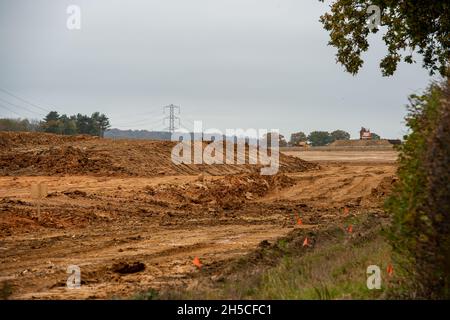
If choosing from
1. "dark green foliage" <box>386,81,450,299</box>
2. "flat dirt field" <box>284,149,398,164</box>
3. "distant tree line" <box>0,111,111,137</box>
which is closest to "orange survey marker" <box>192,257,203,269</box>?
"dark green foliage" <box>386,81,450,299</box>

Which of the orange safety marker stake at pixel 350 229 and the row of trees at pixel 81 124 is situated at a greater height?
the row of trees at pixel 81 124

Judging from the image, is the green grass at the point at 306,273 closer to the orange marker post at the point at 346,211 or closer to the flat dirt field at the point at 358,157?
the orange marker post at the point at 346,211

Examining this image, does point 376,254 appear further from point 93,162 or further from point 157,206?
point 93,162

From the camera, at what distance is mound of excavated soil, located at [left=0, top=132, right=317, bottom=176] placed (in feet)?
96.7

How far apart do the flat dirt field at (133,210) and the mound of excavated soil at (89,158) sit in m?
0.05

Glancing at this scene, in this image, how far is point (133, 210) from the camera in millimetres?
20688

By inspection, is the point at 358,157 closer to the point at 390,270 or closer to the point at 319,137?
the point at 390,270

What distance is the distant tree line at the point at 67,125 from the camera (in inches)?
3007

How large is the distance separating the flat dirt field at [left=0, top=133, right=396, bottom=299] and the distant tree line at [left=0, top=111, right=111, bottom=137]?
40810 mm

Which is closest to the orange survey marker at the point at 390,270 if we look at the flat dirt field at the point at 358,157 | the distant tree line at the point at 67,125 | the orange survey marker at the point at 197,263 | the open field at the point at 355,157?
the orange survey marker at the point at 197,263

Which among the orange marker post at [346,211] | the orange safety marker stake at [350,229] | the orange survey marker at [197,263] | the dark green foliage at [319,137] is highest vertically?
the dark green foliage at [319,137]

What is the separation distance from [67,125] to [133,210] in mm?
63476

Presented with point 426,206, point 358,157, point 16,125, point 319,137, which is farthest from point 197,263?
point 319,137
